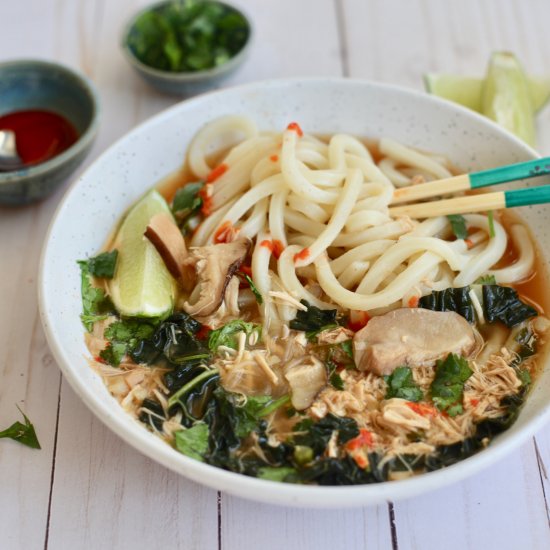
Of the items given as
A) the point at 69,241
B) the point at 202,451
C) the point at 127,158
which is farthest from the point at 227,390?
the point at 127,158

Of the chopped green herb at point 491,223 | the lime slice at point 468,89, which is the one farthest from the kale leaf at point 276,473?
the lime slice at point 468,89

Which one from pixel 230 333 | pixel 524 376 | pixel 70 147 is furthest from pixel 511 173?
pixel 70 147

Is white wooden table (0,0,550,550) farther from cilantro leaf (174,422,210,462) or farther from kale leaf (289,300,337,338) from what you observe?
kale leaf (289,300,337,338)

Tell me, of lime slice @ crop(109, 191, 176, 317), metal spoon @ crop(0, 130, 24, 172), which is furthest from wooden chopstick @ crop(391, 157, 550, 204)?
metal spoon @ crop(0, 130, 24, 172)

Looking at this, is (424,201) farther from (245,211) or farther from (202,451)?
(202,451)

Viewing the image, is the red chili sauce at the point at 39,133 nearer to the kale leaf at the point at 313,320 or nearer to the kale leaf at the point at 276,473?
the kale leaf at the point at 313,320

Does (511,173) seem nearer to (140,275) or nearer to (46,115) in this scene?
(140,275)
